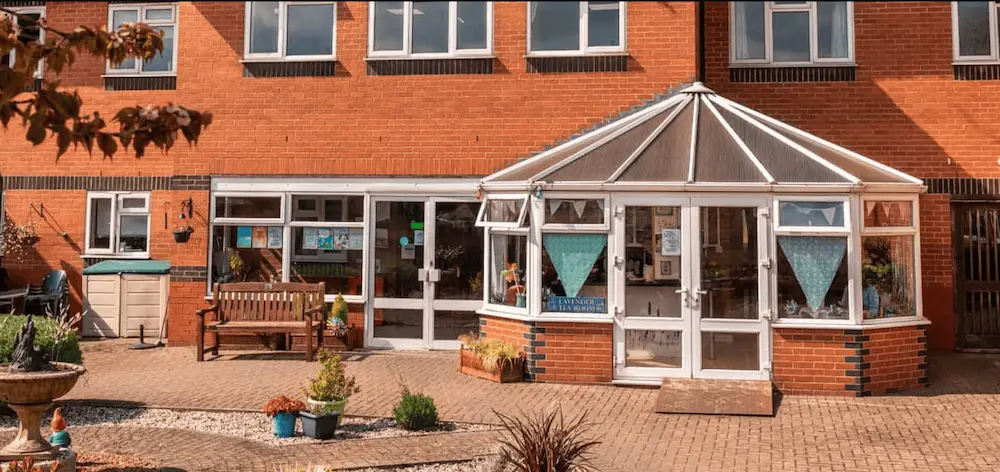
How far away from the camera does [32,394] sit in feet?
19.3

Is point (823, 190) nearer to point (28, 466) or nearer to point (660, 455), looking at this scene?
point (660, 455)

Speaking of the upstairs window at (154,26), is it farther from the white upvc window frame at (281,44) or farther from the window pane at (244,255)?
the window pane at (244,255)

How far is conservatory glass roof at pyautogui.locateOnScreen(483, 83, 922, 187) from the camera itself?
30.9 feet

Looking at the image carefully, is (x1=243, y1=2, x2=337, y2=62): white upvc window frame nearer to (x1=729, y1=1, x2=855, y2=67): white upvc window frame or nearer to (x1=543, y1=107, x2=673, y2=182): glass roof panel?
(x1=543, y1=107, x2=673, y2=182): glass roof panel

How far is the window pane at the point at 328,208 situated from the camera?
481 inches

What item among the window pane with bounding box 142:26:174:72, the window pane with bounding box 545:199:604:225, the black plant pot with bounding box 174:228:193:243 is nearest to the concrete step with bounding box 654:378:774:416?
the window pane with bounding box 545:199:604:225

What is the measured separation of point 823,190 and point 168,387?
8001 mm

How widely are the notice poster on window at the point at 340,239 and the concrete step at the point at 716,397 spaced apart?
5.42m

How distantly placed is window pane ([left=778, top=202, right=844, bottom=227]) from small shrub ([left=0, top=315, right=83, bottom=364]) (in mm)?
7810

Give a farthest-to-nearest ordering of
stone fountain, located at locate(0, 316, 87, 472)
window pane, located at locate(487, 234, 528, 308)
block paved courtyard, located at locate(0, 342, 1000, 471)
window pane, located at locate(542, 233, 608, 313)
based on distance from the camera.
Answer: window pane, located at locate(487, 234, 528, 308) < window pane, located at locate(542, 233, 608, 313) < block paved courtyard, located at locate(0, 342, 1000, 471) < stone fountain, located at locate(0, 316, 87, 472)

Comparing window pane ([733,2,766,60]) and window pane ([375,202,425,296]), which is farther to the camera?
window pane ([733,2,766,60])

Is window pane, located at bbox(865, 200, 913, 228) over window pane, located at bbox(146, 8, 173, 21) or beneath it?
beneath

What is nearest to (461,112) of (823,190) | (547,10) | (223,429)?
(547,10)

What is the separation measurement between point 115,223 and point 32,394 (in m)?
8.84
